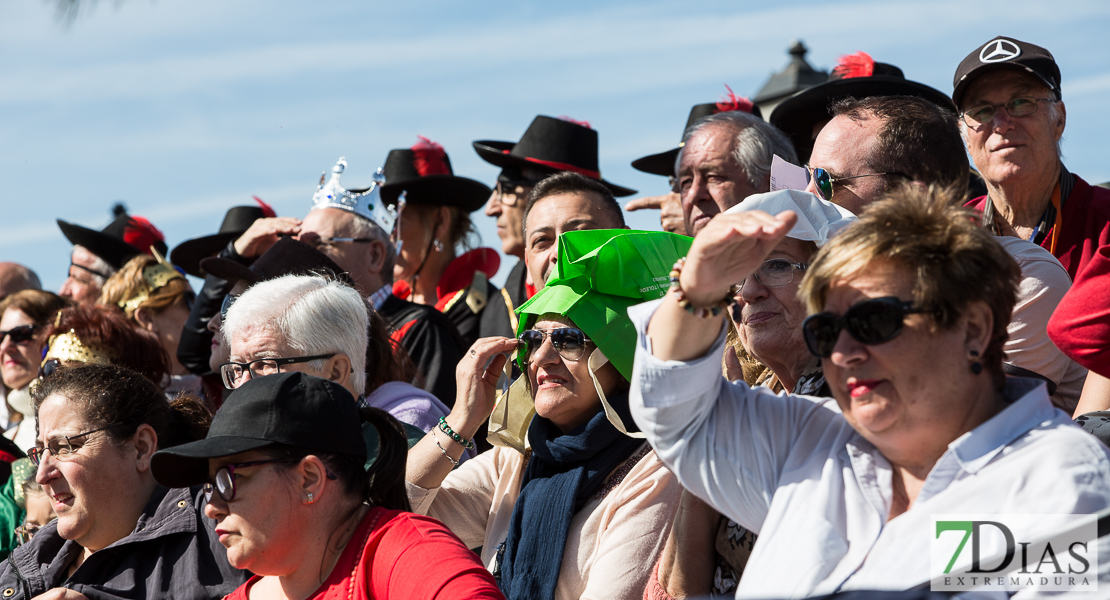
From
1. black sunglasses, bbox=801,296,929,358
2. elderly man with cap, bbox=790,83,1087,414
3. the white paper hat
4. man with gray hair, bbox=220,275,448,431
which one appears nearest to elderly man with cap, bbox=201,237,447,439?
man with gray hair, bbox=220,275,448,431

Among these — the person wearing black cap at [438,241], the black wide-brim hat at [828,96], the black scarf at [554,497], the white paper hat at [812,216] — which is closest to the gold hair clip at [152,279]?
the person wearing black cap at [438,241]

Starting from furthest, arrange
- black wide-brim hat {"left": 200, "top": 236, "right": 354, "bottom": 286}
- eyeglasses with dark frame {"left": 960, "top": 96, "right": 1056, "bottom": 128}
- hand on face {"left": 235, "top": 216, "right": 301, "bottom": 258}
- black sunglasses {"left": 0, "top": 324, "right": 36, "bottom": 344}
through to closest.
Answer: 1. black sunglasses {"left": 0, "top": 324, "right": 36, "bottom": 344}
2. hand on face {"left": 235, "top": 216, "right": 301, "bottom": 258}
3. black wide-brim hat {"left": 200, "top": 236, "right": 354, "bottom": 286}
4. eyeglasses with dark frame {"left": 960, "top": 96, "right": 1056, "bottom": 128}

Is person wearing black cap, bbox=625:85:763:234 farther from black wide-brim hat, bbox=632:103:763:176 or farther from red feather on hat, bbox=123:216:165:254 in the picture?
red feather on hat, bbox=123:216:165:254

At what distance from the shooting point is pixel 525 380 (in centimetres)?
362

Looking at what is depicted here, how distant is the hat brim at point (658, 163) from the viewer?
570 cm

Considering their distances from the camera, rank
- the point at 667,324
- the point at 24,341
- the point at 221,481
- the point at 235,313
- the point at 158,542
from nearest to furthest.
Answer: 1. the point at 667,324
2. the point at 221,481
3. the point at 158,542
4. the point at 235,313
5. the point at 24,341

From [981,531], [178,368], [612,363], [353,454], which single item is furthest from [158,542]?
[178,368]

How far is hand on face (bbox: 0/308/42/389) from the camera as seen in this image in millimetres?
6039

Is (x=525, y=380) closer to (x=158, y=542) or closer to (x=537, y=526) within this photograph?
(x=537, y=526)

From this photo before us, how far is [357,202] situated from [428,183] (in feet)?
2.34

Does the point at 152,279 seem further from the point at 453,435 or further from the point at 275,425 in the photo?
the point at 275,425

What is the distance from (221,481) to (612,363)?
3.80 feet

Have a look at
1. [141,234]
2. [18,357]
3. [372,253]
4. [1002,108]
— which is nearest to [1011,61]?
[1002,108]

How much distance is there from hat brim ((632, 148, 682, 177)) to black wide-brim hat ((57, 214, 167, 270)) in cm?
352
